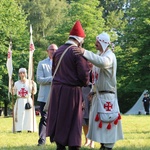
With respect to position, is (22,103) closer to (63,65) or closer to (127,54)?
(63,65)

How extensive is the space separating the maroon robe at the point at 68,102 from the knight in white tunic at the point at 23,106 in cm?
643

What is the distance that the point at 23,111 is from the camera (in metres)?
13.8

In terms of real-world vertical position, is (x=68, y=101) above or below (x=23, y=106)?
above

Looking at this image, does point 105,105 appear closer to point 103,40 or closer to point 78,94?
point 78,94

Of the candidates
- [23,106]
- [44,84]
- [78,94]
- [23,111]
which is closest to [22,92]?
[23,106]

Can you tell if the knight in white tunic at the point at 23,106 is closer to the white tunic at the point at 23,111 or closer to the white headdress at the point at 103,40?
the white tunic at the point at 23,111

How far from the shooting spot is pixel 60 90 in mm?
6730

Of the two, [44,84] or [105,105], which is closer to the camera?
[105,105]

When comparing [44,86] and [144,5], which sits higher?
[144,5]

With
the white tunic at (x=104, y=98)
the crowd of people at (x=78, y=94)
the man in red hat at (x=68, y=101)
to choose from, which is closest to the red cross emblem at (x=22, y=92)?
→ the crowd of people at (x=78, y=94)

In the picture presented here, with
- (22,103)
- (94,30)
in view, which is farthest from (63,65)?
(94,30)

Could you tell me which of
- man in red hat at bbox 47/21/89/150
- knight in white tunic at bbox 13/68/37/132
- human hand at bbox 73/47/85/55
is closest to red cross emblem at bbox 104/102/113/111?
man in red hat at bbox 47/21/89/150

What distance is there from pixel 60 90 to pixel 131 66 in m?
33.9

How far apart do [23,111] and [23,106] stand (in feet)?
0.60
